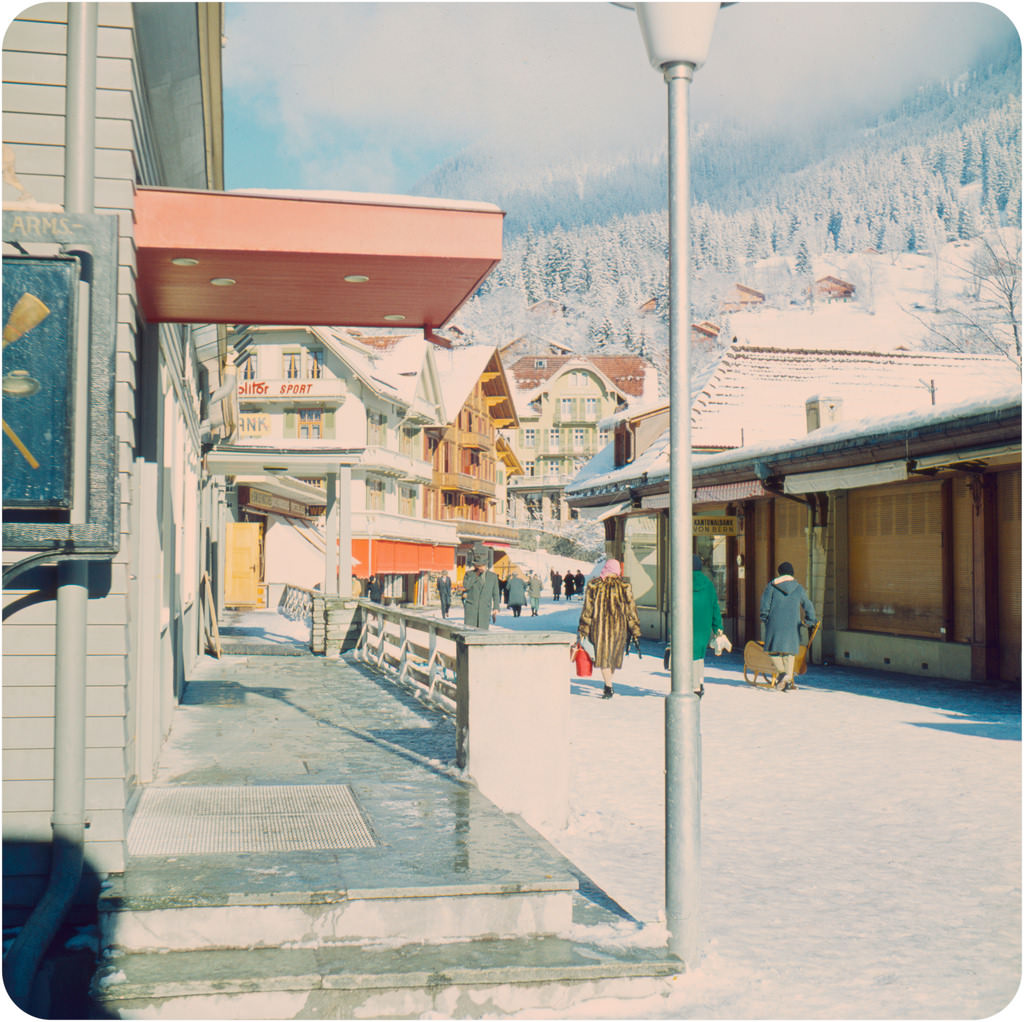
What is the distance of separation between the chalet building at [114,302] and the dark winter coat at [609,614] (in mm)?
6230

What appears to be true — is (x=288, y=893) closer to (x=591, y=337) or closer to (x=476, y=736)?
(x=476, y=736)

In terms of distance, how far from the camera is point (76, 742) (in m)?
5.23

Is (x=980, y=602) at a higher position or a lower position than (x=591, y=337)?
lower

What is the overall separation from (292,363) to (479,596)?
31.1 meters

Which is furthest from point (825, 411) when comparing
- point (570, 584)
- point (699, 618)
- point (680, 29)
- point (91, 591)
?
point (570, 584)

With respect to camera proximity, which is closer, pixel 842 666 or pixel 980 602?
pixel 980 602

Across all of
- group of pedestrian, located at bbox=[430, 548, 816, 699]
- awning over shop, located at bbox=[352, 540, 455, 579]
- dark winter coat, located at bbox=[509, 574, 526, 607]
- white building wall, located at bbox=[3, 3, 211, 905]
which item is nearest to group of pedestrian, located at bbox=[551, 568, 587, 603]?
awning over shop, located at bbox=[352, 540, 455, 579]

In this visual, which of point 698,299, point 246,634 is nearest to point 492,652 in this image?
point 246,634

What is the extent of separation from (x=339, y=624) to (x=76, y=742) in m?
12.9

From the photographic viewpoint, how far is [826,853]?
691 cm

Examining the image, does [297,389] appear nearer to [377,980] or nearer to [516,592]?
[516,592]

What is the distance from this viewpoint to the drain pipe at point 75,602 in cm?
510

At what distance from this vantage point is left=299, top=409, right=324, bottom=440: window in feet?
160

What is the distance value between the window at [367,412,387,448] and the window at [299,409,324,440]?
197cm
